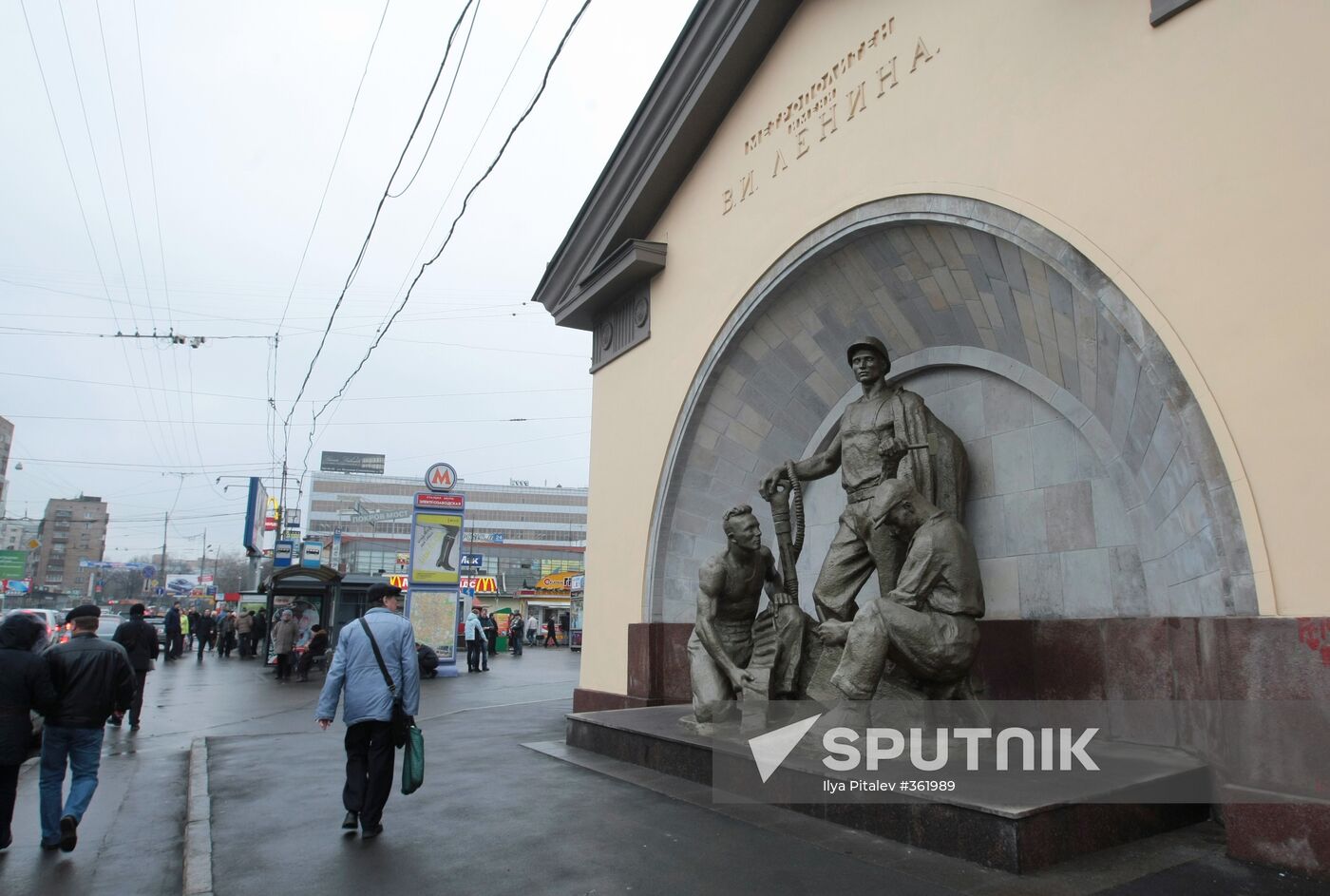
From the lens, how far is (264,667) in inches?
858

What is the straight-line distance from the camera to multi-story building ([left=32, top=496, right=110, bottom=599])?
72938mm

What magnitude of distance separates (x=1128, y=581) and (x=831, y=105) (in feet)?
15.7

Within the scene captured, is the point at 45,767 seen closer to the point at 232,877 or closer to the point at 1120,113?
the point at 232,877

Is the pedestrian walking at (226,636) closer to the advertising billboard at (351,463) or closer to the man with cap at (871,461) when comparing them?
the man with cap at (871,461)

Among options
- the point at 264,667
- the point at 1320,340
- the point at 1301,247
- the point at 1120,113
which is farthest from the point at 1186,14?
the point at 264,667

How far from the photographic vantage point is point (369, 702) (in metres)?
5.02

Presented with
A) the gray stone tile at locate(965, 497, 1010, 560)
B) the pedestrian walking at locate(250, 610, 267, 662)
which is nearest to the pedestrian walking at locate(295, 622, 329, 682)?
the pedestrian walking at locate(250, 610, 267, 662)

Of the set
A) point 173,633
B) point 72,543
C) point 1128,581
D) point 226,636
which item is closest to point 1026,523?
point 1128,581

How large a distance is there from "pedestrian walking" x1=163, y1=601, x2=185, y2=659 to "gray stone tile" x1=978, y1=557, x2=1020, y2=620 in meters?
21.3

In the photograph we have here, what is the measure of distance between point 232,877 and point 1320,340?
587 cm

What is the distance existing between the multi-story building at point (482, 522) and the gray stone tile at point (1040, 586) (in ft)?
208


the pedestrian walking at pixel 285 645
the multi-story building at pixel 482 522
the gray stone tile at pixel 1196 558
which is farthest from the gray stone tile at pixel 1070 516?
the multi-story building at pixel 482 522

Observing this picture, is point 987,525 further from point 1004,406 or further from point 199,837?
point 199,837

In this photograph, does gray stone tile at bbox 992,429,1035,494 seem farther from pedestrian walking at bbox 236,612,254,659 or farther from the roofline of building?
pedestrian walking at bbox 236,612,254,659
